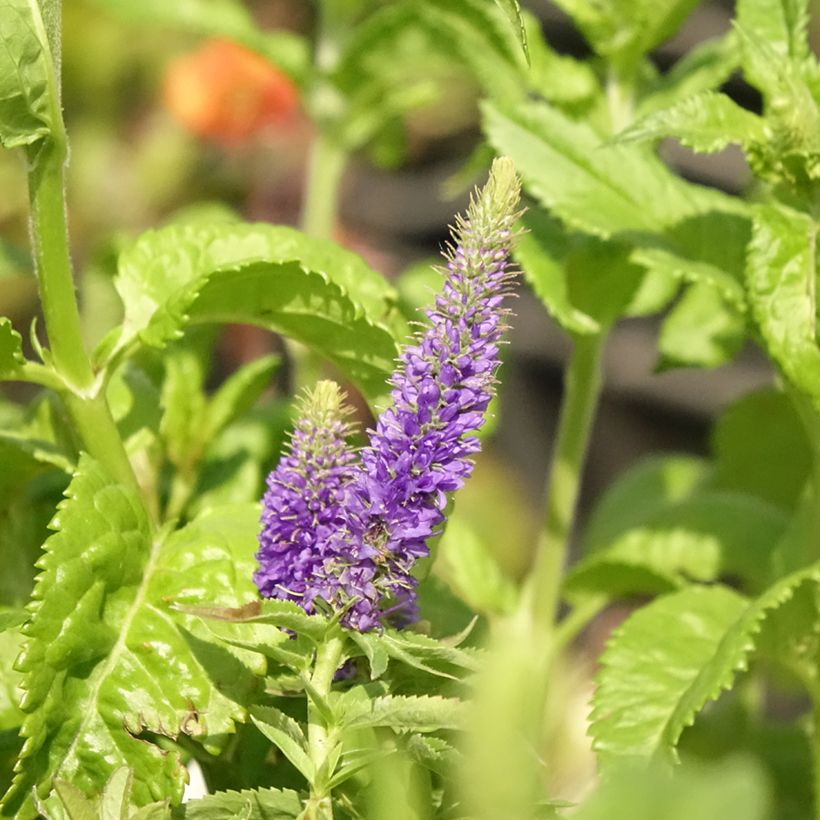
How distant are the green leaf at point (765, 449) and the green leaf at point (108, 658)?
533mm

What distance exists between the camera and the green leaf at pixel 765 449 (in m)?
0.97

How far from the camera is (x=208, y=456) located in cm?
82

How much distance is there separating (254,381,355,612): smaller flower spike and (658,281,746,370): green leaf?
0.43 metres

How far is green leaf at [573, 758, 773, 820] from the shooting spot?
0.89 ft

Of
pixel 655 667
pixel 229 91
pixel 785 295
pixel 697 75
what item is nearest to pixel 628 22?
pixel 697 75

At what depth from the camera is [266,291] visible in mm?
589

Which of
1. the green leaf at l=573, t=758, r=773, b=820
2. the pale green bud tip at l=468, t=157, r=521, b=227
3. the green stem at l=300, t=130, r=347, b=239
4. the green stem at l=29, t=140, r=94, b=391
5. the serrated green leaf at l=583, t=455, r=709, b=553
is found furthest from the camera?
the green stem at l=300, t=130, r=347, b=239

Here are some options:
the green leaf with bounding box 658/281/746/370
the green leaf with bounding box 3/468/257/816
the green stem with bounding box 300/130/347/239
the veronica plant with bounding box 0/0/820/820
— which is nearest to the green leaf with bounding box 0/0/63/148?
the veronica plant with bounding box 0/0/820/820

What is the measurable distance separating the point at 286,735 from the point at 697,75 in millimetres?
574

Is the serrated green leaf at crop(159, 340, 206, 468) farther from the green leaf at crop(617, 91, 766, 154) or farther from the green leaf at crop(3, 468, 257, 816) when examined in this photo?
the green leaf at crop(617, 91, 766, 154)

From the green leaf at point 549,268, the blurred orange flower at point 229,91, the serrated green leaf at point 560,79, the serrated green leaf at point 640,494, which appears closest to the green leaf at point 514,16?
the green leaf at point 549,268

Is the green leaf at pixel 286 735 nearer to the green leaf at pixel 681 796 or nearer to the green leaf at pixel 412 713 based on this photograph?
the green leaf at pixel 412 713

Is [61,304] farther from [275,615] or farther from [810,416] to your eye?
[810,416]

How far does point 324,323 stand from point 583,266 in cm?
26
